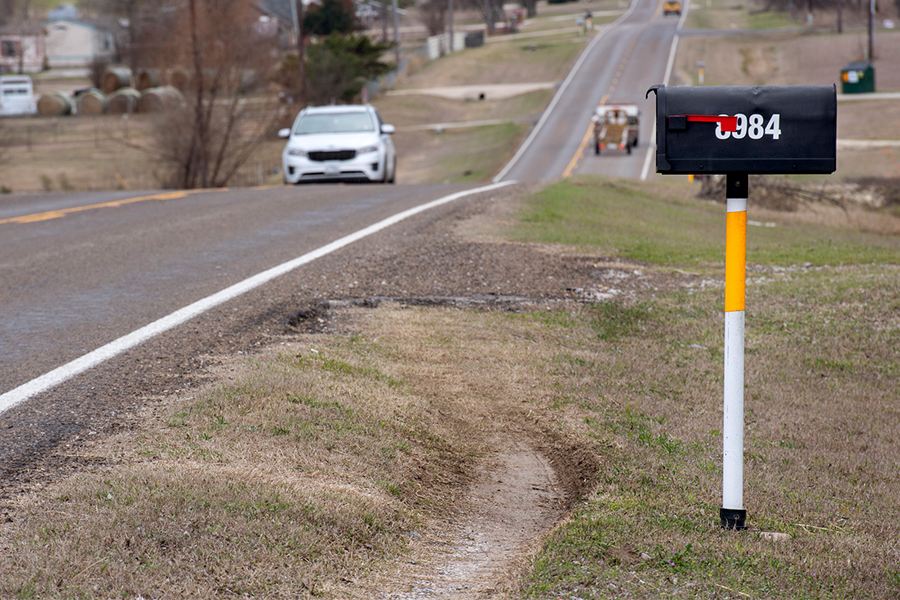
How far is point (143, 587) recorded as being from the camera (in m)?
3.20

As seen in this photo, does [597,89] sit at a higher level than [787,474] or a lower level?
higher

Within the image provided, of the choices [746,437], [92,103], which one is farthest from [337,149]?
[92,103]

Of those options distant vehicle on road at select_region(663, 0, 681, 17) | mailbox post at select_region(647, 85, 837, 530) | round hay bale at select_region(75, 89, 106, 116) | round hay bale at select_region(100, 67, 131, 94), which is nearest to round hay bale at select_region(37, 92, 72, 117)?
round hay bale at select_region(75, 89, 106, 116)

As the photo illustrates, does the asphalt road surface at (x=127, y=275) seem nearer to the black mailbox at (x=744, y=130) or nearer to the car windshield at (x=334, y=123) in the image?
the black mailbox at (x=744, y=130)

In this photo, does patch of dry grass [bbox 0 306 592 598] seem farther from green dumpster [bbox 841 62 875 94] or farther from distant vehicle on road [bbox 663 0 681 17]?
distant vehicle on road [bbox 663 0 681 17]

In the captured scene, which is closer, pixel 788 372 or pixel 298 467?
pixel 298 467

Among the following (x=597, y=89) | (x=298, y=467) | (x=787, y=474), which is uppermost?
(x=597, y=89)

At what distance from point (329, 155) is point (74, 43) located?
100 metres

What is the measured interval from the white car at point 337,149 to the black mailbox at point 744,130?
Answer: 14.8 m

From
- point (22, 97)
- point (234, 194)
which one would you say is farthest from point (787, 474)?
point (22, 97)

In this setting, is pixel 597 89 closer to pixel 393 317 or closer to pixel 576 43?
pixel 576 43

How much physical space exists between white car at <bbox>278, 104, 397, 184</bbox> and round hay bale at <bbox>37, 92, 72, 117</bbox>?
58596 mm

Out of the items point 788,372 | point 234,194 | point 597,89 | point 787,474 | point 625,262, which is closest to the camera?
point 787,474

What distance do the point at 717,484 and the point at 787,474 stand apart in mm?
564
